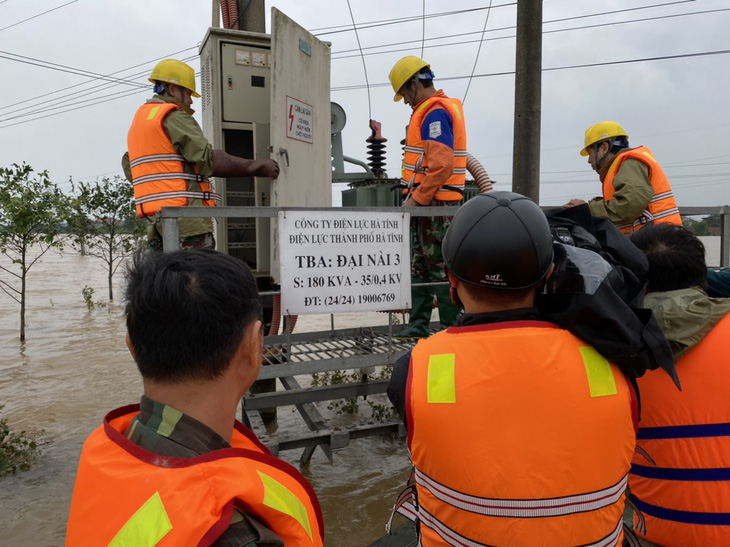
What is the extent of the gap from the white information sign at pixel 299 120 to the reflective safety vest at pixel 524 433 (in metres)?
3.32

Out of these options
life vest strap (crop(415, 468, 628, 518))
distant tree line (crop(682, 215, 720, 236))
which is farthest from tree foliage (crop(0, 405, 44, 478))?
distant tree line (crop(682, 215, 720, 236))

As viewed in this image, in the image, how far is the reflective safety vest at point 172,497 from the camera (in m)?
0.88

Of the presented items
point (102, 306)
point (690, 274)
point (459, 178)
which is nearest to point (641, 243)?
point (690, 274)

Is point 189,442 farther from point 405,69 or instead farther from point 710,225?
point 710,225

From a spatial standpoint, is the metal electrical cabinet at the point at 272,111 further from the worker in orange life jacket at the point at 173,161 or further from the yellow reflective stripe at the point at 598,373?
the yellow reflective stripe at the point at 598,373

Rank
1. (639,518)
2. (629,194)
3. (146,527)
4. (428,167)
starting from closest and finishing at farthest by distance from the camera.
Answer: (146,527)
(639,518)
(428,167)
(629,194)

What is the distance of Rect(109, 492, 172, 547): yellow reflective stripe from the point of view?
34.3 inches

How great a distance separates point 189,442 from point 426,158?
3.63m

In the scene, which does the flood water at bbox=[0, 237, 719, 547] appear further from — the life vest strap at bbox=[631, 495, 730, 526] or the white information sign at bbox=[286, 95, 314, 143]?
the white information sign at bbox=[286, 95, 314, 143]

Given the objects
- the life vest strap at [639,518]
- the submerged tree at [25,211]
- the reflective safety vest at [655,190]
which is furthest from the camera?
the submerged tree at [25,211]

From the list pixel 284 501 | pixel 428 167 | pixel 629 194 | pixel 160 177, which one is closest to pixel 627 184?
pixel 629 194

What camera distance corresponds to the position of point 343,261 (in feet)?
11.0

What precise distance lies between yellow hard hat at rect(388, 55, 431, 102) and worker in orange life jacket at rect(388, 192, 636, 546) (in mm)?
3284

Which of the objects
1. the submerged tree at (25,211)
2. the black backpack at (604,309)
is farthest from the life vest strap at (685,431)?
the submerged tree at (25,211)
